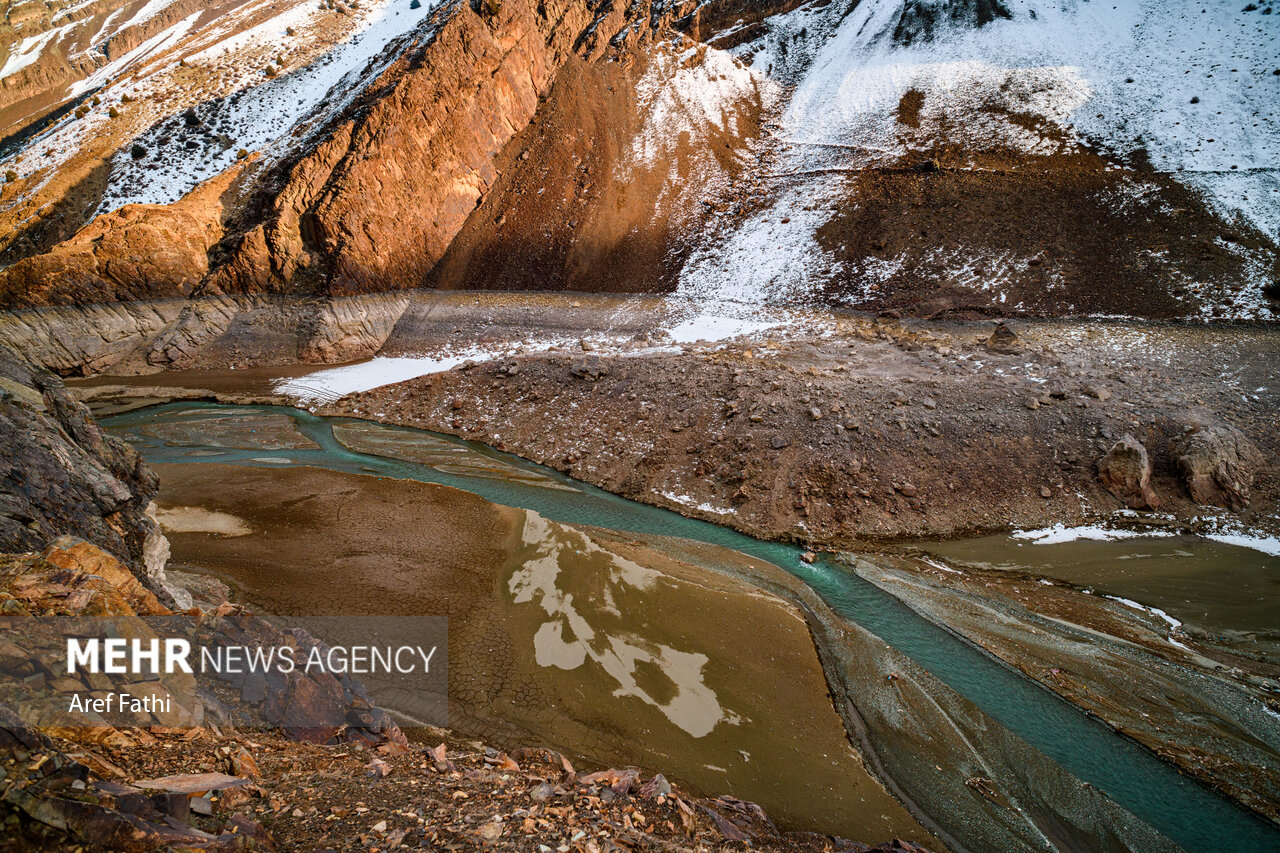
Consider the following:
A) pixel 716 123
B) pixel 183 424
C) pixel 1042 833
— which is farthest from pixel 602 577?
pixel 716 123

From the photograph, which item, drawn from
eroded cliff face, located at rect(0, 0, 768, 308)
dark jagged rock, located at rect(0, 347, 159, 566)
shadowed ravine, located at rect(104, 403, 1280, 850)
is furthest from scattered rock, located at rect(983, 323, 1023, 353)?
dark jagged rock, located at rect(0, 347, 159, 566)

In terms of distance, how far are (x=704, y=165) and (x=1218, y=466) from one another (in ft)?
104

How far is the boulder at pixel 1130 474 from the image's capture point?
1553cm

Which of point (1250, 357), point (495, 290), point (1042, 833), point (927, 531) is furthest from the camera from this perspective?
point (495, 290)

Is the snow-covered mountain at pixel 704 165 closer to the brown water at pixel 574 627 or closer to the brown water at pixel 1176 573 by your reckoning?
the brown water at pixel 1176 573

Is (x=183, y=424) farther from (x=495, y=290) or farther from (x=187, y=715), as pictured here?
(x=187, y=715)

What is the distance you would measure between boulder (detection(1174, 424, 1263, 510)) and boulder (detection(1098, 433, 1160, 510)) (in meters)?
0.88

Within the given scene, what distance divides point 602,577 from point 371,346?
78.1ft

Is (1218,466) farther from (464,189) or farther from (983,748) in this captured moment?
(464,189)

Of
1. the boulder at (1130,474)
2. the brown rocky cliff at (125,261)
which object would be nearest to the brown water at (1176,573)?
the boulder at (1130,474)

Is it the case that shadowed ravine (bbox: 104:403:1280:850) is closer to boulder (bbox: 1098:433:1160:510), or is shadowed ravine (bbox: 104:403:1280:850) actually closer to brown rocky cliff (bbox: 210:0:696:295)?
boulder (bbox: 1098:433:1160:510)

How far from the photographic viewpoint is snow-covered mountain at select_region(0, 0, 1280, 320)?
27297 mm

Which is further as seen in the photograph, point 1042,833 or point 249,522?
point 249,522

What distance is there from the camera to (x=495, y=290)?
3192 cm
